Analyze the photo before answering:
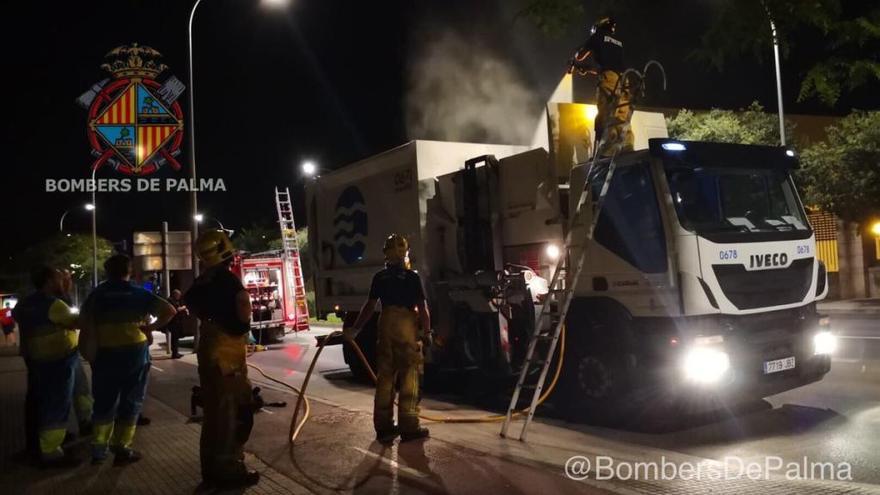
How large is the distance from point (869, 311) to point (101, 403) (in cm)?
2129

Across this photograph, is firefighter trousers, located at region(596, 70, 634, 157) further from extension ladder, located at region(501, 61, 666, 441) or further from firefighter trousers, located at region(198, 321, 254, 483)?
firefighter trousers, located at region(198, 321, 254, 483)

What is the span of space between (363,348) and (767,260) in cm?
589

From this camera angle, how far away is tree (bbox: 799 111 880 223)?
2238 centimetres

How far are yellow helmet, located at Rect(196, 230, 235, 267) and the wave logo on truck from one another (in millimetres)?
5909

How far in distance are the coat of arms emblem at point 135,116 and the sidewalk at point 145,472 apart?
13350mm

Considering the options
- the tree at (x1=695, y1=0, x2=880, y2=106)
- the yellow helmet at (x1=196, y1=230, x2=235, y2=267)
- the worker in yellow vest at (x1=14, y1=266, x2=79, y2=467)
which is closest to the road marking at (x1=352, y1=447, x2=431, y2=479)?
the yellow helmet at (x1=196, y1=230, x2=235, y2=267)

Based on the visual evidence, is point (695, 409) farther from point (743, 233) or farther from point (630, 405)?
point (743, 233)

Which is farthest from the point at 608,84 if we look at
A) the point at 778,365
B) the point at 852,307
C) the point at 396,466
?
the point at 852,307

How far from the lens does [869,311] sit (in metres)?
21.2

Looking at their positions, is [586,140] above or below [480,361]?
above

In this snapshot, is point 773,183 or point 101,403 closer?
point 101,403

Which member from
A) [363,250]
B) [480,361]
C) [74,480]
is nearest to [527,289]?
[480,361]

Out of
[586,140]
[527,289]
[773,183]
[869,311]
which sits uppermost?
[586,140]

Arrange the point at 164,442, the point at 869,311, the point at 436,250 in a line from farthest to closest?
1. the point at 869,311
2. the point at 436,250
3. the point at 164,442
